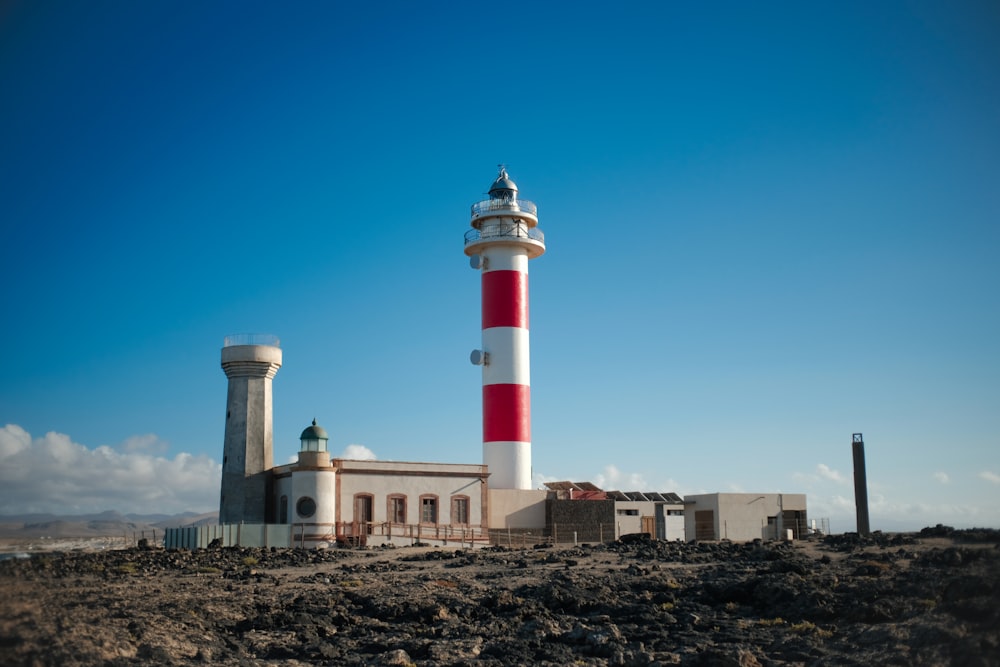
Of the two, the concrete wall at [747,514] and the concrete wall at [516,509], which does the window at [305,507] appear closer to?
the concrete wall at [516,509]

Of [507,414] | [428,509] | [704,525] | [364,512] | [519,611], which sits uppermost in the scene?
[507,414]

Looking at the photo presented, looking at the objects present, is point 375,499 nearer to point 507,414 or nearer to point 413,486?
point 413,486

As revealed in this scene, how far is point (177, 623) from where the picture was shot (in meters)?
18.4

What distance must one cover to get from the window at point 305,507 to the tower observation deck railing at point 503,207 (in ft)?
51.2

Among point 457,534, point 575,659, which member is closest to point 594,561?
point 457,534

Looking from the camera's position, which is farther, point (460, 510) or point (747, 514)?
point (747, 514)

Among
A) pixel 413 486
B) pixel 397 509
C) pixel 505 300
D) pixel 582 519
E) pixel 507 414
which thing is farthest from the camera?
pixel 505 300

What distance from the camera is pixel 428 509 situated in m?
39.4

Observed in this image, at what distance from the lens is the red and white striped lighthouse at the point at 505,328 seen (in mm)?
42406

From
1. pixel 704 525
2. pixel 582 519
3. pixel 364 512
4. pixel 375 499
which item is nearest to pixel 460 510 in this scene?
pixel 375 499

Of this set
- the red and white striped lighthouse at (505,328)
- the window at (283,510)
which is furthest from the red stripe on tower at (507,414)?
the window at (283,510)

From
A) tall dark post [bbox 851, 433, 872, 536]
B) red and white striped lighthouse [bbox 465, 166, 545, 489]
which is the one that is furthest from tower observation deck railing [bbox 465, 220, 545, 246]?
tall dark post [bbox 851, 433, 872, 536]

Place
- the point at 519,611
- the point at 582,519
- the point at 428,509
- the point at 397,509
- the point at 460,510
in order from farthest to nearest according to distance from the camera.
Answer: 1. the point at 582,519
2. the point at 460,510
3. the point at 428,509
4. the point at 397,509
5. the point at 519,611

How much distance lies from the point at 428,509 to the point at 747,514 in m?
13.5
